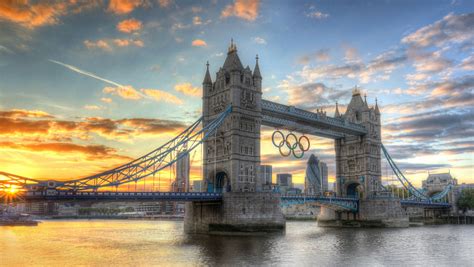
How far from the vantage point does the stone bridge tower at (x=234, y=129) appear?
70.9 m

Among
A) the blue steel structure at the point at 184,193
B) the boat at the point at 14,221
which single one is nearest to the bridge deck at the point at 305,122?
the blue steel structure at the point at 184,193

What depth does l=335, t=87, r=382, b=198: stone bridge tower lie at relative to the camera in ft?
331

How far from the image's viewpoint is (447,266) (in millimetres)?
36562

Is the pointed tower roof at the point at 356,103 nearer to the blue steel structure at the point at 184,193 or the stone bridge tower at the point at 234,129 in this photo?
the blue steel structure at the point at 184,193

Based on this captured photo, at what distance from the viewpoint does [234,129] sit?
70.8 m

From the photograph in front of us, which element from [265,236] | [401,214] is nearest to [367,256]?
[265,236]

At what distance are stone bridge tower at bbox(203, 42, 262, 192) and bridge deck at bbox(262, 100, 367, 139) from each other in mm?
4901

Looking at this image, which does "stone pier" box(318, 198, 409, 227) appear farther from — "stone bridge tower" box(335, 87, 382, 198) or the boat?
the boat

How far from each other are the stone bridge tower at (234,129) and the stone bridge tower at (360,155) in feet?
113

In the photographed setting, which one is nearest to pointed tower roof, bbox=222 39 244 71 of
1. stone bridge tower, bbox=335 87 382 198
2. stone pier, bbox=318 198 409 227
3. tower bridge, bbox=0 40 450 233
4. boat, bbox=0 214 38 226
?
tower bridge, bbox=0 40 450 233

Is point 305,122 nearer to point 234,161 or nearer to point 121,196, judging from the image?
point 234,161

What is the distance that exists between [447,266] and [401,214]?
63.9m

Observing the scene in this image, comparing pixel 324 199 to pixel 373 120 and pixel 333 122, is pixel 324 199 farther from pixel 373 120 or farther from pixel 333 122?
pixel 373 120

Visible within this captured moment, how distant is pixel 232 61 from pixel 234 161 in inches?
684
